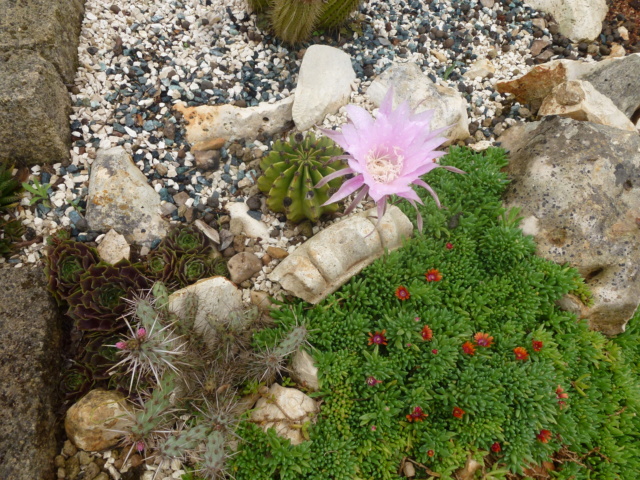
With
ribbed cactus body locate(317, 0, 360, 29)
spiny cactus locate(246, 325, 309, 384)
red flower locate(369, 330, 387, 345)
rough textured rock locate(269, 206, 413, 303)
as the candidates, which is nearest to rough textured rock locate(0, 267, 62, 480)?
spiny cactus locate(246, 325, 309, 384)

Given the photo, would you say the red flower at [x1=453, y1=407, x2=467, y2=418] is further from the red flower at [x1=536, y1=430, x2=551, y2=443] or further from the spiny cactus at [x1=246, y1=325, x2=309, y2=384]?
the spiny cactus at [x1=246, y1=325, x2=309, y2=384]

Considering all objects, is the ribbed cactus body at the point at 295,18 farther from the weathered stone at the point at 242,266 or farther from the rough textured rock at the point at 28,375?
the rough textured rock at the point at 28,375

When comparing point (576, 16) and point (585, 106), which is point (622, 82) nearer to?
point (585, 106)

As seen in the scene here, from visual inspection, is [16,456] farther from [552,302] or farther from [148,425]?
[552,302]

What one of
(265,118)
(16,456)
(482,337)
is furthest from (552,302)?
(16,456)

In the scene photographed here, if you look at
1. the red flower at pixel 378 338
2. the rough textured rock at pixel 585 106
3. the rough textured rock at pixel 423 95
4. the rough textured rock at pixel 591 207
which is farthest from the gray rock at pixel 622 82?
the red flower at pixel 378 338

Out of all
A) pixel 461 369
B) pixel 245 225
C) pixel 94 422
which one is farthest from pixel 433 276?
pixel 94 422
